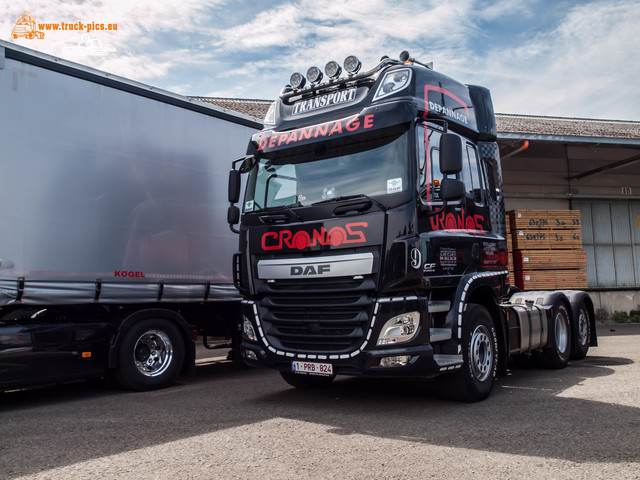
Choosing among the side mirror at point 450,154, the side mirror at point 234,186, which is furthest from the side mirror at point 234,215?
the side mirror at point 450,154

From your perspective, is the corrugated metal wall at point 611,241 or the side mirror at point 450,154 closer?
the side mirror at point 450,154

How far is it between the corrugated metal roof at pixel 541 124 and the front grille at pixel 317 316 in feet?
46.7

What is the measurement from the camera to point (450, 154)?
19.2 ft

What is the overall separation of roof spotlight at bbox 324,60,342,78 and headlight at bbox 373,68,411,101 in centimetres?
66

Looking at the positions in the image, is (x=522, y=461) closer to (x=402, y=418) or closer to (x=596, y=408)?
(x=402, y=418)

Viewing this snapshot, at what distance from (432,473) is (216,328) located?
5.54 meters

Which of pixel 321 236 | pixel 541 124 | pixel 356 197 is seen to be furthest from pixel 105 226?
pixel 541 124

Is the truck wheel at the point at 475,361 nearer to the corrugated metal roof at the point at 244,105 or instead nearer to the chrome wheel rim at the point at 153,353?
the chrome wheel rim at the point at 153,353

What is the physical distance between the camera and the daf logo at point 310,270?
603 centimetres

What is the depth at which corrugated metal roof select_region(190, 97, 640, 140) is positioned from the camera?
20.1 meters

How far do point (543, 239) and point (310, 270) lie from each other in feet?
36.2

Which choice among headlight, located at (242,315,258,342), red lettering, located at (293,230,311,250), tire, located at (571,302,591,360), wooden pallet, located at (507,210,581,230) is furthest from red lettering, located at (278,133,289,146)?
wooden pallet, located at (507,210,581,230)

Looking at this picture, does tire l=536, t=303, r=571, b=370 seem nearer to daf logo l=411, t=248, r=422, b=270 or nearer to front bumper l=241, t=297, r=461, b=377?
front bumper l=241, t=297, r=461, b=377

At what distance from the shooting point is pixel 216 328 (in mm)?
9125
